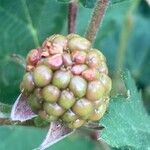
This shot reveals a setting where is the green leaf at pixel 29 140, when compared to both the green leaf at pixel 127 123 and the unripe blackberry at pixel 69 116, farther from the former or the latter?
the unripe blackberry at pixel 69 116

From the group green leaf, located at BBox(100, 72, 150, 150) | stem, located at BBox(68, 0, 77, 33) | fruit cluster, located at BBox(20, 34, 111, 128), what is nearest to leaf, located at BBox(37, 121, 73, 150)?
fruit cluster, located at BBox(20, 34, 111, 128)

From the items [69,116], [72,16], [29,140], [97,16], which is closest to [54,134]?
[69,116]

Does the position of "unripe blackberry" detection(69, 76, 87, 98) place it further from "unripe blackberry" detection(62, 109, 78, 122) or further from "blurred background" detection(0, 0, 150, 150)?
"blurred background" detection(0, 0, 150, 150)

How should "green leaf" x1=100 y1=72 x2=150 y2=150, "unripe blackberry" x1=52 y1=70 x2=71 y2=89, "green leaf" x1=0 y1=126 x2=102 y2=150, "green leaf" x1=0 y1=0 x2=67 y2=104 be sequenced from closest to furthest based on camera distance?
"unripe blackberry" x1=52 y1=70 x2=71 y2=89, "green leaf" x1=100 y1=72 x2=150 y2=150, "green leaf" x1=0 y1=0 x2=67 y2=104, "green leaf" x1=0 y1=126 x2=102 y2=150

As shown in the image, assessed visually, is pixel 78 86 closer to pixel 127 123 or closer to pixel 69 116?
pixel 69 116

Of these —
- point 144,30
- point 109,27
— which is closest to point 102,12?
point 109,27

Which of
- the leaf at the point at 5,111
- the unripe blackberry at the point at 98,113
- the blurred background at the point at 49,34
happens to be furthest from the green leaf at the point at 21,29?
the unripe blackberry at the point at 98,113
